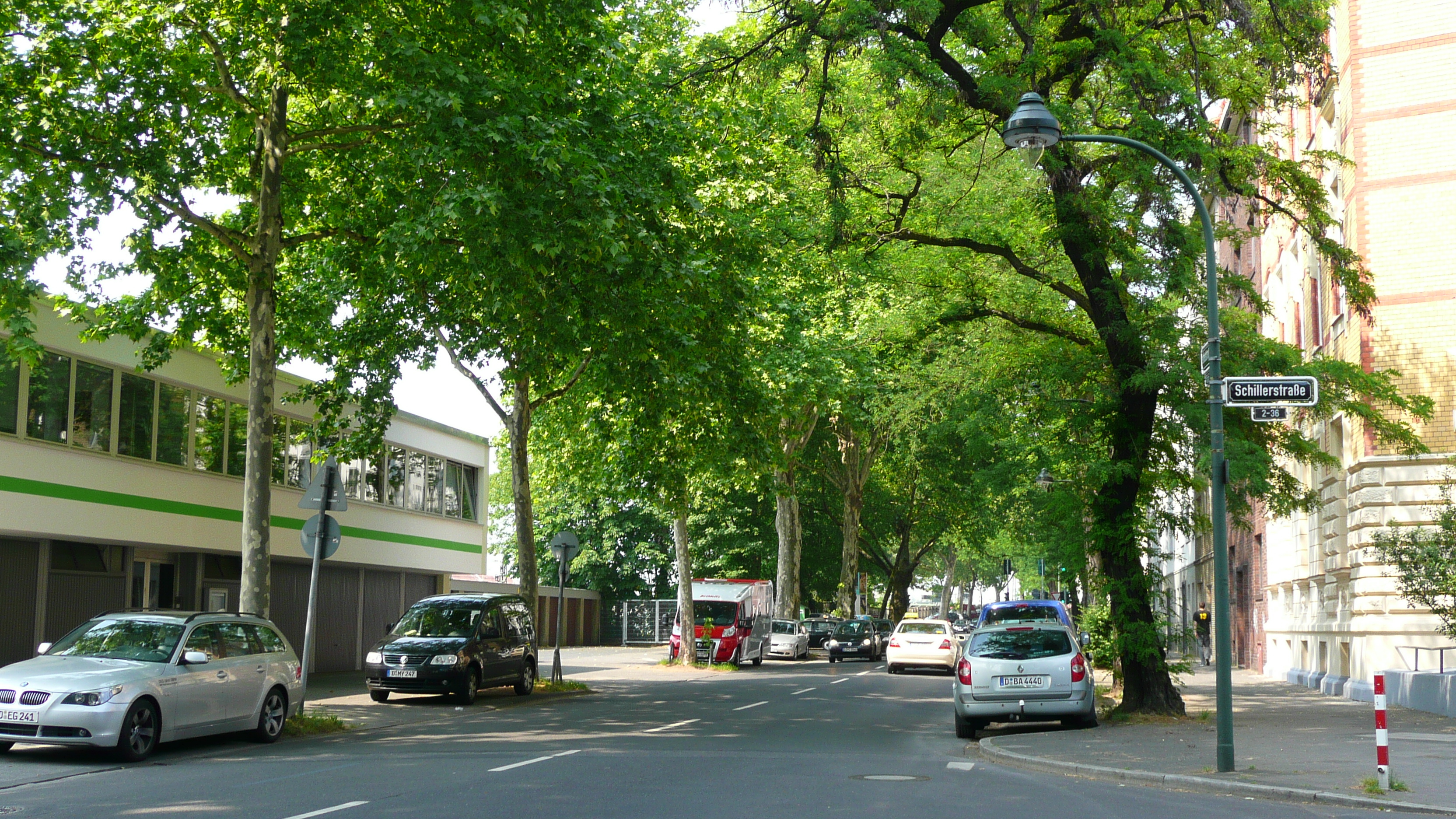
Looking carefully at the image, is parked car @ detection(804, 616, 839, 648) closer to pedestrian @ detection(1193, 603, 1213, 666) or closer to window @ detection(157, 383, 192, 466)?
pedestrian @ detection(1193, 603, 1213, 666)

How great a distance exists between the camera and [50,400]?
2098 centimetres

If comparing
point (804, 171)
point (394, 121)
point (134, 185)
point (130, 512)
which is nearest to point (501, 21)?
point (394, 121)

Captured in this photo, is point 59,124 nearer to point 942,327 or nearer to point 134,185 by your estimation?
point 134,185

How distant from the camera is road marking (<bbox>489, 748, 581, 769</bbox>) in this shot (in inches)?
496

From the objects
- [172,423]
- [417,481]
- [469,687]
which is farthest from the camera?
[417,481]

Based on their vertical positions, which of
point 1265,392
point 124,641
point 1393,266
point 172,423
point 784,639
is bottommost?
point 784,639

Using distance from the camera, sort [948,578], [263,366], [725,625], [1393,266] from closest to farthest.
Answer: [263,366]
[1393,266]
[725,625]
[948,578]

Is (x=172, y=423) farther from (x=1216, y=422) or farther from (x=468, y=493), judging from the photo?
(x=1216, y=422)

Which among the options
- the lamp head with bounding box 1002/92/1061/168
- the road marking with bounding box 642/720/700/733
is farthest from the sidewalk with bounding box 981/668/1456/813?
the lamp head with bounding box 1002/92/1061/168

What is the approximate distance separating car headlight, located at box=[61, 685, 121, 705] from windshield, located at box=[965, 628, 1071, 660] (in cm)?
1039

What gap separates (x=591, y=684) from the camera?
29.1m

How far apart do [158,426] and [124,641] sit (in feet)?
34.1

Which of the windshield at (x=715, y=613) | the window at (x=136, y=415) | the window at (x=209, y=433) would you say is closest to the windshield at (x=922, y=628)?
the windshield at (x=715, y=613)

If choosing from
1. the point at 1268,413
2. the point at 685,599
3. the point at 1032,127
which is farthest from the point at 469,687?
the point at 685,599
